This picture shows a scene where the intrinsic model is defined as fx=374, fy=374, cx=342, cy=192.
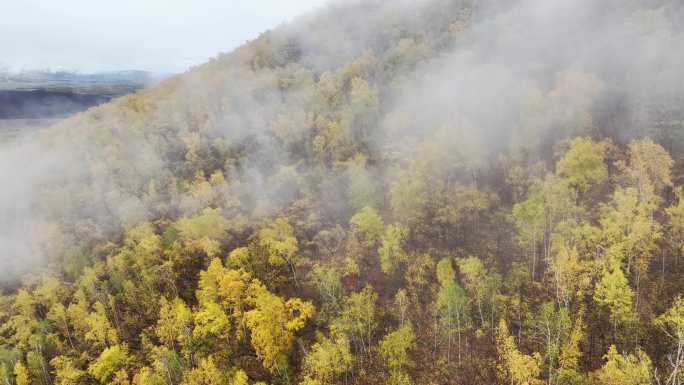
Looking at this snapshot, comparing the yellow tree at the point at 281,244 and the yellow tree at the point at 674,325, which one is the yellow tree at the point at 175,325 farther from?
the yellow tree at the point at 674,325

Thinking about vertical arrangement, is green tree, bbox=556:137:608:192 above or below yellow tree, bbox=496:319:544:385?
above

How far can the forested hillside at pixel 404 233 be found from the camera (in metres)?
58.0

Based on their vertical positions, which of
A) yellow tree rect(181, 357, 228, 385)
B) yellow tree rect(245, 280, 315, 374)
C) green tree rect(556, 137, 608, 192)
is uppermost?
green tree rect(556, 137, 608, 192)

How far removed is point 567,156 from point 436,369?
1855 inches

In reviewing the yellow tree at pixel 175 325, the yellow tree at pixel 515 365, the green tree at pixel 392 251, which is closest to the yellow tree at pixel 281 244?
the yellow tree at pixel 175 325

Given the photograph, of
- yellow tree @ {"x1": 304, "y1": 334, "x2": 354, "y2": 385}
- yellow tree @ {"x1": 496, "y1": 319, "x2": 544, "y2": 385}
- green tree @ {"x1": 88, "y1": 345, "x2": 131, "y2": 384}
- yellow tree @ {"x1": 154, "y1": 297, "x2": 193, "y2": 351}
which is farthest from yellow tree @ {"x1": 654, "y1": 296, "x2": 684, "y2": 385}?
green tree @ {"x1": 88, "y1": 345, "x2": 131, "y2": 384}

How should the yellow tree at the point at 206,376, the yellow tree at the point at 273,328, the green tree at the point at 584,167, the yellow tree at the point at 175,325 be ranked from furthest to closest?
the yellow tree at the point at 175,325 < the green tree at the point at 584,167 < the yellow tree at the point at 273,328 < the yellow tree at the point at 206,376

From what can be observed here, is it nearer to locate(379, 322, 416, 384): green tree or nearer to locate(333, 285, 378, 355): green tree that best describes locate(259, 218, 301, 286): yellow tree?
locate(333, 285, 378, 355): green tree

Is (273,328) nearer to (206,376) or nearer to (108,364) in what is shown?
(206,376)

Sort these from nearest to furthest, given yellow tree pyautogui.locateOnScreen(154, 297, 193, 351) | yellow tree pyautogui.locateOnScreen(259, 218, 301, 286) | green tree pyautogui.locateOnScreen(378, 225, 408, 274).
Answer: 1. yellow tree pyautogui.locateOnScreen(154, 297, 193, 351)
2. green tree pyautogui.locateOnScreen(378, 225, 408, 274)
3. yellow tree pyautogui.locateOnScreen(259, 218, 301, 286)

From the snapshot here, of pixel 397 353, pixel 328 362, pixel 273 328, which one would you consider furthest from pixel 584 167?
pixel 273 328

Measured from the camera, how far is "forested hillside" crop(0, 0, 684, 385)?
58000mm

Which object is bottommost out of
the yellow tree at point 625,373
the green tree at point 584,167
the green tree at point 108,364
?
the green tree at point 108,364

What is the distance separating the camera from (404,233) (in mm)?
74062
